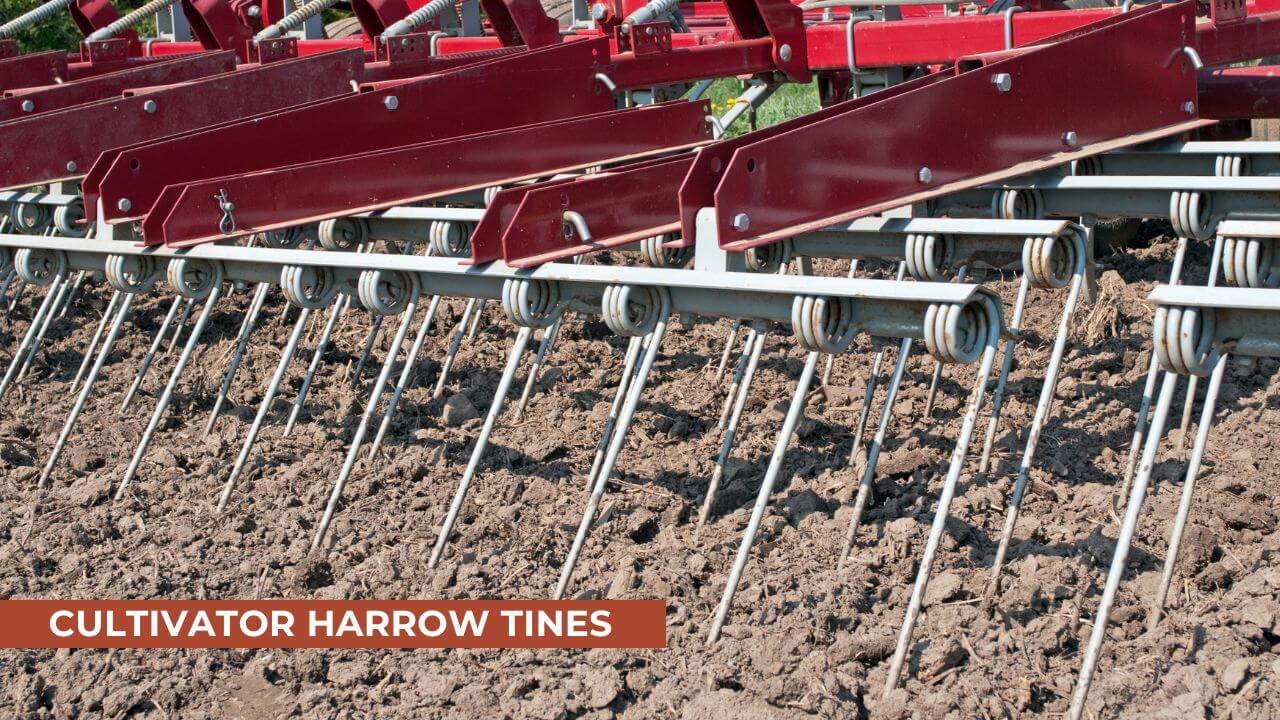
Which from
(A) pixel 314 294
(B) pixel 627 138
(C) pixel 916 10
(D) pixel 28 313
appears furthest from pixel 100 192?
(C) pixel 916 10

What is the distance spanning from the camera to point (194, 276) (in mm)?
4301

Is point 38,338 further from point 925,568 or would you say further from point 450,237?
point 925,568

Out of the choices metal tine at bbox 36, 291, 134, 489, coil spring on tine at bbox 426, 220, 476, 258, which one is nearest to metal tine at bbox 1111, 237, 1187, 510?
coil spring on tine at bbox 426, 220, 476, 258

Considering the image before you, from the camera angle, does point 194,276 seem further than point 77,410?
No

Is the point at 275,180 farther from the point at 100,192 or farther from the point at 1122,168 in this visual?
the point at 1122,168

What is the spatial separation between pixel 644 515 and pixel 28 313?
3552mm

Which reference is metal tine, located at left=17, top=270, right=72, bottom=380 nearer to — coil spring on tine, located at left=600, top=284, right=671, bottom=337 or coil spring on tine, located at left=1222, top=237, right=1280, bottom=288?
coil spring on tine, located at left=600, top=284, right=671, bottom=337

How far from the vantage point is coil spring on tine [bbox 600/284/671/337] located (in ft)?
11.0

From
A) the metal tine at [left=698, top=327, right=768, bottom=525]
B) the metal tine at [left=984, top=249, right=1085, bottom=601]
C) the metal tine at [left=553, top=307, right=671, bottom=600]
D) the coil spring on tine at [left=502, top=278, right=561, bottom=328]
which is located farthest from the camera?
the metal tine at [left=698, top=327, right=768, bottom=525]

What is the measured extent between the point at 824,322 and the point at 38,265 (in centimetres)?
289

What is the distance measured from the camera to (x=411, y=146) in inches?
178

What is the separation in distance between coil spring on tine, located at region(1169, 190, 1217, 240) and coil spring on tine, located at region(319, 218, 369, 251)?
2.37 meters

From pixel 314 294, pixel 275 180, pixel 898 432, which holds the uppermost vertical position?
pixel 275 180

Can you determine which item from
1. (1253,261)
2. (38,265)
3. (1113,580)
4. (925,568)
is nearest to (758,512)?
(925,568)
